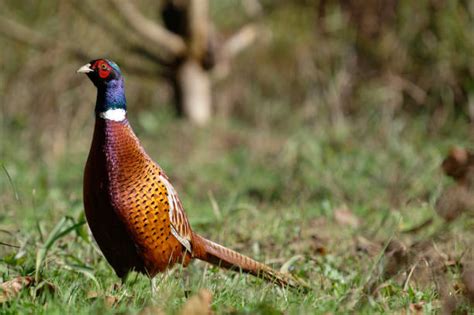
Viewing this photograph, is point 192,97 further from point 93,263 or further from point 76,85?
point 93,263

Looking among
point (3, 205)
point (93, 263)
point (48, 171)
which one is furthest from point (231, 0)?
point (93, 263)

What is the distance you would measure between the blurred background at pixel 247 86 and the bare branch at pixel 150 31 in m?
0.01

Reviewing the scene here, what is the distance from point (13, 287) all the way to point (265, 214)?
2.78 metres

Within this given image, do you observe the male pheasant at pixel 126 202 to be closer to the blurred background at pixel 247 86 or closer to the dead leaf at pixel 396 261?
A: the dead leaf at pixel 396 261

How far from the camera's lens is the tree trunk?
939cm

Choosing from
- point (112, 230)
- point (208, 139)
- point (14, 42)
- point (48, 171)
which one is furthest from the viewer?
point (14, 42)

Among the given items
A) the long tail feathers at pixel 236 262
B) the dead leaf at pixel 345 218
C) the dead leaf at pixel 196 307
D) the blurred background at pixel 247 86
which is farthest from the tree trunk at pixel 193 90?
the dead leaf at pixel 196 307

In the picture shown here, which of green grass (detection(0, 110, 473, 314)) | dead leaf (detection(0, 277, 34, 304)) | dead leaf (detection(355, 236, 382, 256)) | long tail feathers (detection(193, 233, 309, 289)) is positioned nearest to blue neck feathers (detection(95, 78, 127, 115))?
green grass (detection(0, 110, 473, 314))

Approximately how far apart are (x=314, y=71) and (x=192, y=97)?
59.7 inches

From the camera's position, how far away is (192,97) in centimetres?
952

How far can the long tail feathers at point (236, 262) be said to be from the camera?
3799mm

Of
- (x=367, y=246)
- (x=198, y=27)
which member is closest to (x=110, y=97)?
(x=367, y=246)

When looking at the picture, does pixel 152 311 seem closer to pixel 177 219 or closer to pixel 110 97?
pixel 177 219

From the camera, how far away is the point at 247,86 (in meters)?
10.6
